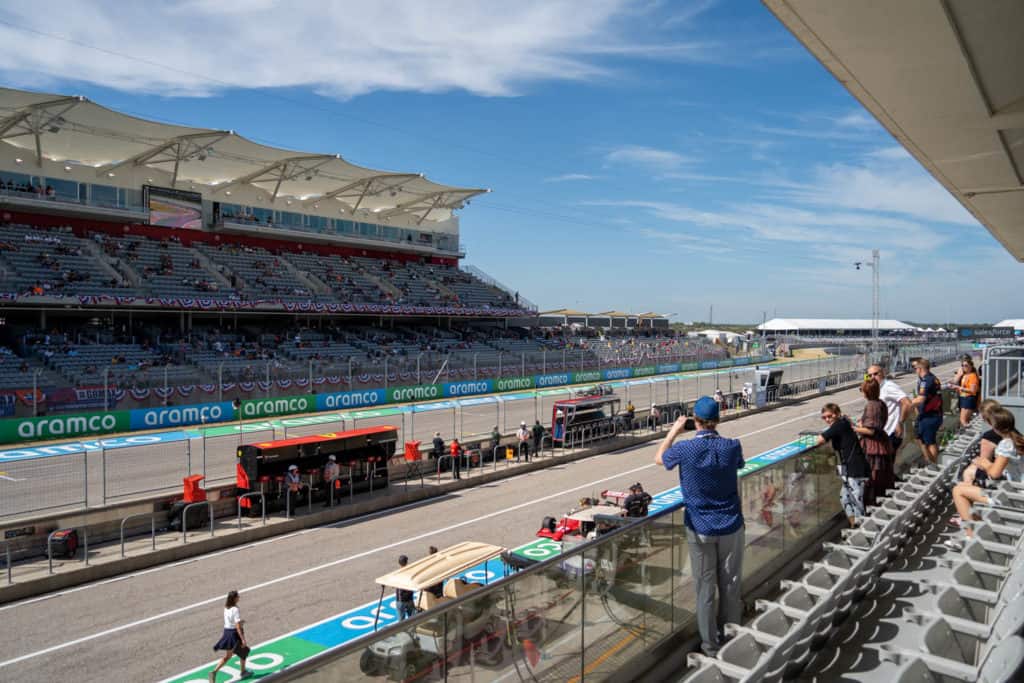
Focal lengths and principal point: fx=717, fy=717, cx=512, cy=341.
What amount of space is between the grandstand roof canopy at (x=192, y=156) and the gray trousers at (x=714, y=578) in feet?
124

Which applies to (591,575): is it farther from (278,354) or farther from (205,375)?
(278,354)

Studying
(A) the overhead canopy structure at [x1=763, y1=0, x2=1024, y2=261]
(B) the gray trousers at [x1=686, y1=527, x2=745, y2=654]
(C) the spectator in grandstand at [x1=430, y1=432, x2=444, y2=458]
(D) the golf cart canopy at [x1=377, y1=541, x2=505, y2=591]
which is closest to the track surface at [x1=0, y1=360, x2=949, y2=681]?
(C) the spectator in grandstand at [x1=430, y1=432, x2=444, y2=458]

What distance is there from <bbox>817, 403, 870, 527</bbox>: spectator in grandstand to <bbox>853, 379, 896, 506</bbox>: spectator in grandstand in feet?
1.26

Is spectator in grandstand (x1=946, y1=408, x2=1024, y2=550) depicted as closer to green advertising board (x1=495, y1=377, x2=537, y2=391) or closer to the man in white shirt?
the man in white shirt

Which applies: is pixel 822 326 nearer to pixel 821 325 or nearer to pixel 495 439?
pixel 821 325

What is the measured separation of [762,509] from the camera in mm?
6238

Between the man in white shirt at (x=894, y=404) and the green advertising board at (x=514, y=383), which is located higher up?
the man in white shirt at (x=894, y=404)

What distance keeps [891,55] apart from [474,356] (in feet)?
123

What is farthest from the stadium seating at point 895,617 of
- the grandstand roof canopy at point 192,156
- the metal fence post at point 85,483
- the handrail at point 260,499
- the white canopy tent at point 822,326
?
the white canopy tent at point 822,326

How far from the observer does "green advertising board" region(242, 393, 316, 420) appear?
30.8m

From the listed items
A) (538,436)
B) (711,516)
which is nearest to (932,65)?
(711,516)

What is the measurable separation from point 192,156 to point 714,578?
43684 mm

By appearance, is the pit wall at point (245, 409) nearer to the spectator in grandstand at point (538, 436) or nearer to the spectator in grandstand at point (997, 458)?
the spectator in grandstand at point (538, 436)

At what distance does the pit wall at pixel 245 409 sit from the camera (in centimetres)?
2495
